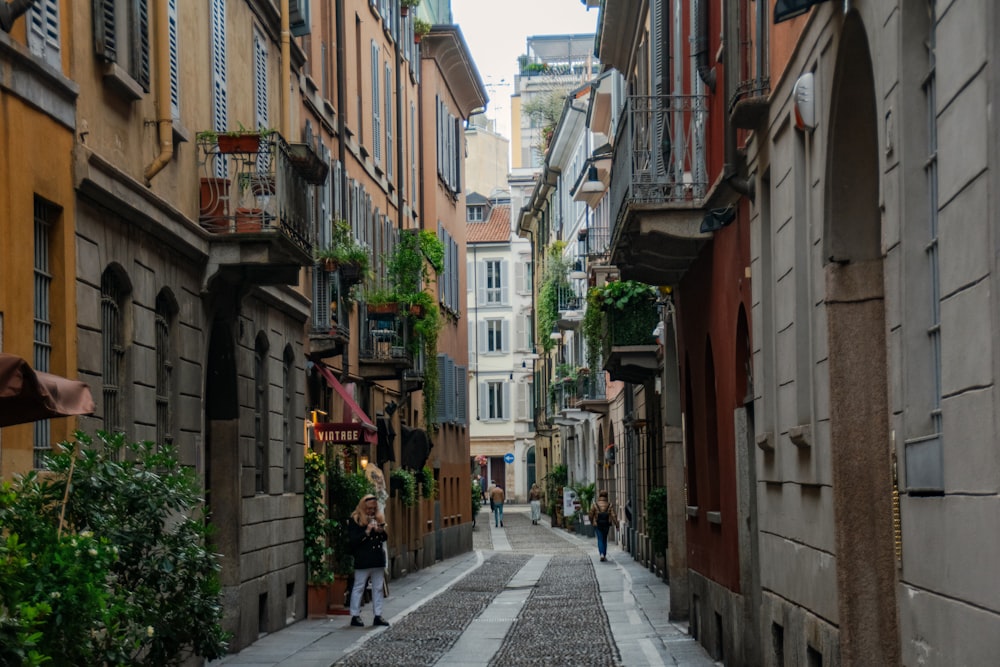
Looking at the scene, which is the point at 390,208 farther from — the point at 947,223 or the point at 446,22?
the point at 947,223

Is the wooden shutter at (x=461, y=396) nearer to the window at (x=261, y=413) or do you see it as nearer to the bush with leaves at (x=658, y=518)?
the bush with leaves at (x=658, y=518)

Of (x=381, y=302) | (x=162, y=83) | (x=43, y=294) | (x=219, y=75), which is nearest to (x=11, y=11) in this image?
(x=43, y=294)

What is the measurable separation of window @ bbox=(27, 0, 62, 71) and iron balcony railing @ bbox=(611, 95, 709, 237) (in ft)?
21.2

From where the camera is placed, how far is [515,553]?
44.8 metres

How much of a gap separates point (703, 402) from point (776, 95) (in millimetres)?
6995

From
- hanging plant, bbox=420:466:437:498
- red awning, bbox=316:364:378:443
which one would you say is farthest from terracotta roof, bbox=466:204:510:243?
red awning, bbox=316:364:378:443

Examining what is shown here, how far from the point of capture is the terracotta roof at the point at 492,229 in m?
90.6

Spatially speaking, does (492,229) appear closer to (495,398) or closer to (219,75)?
(495,398)

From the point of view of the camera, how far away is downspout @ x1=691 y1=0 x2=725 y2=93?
55.8ft

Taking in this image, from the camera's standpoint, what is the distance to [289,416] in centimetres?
2248

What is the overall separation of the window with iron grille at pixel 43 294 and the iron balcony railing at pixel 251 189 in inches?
187

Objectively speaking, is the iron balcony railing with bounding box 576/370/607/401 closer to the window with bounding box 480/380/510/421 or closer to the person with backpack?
the person with backpack

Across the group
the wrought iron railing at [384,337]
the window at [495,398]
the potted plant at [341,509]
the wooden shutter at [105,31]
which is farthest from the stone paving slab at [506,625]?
the window at [495,398]

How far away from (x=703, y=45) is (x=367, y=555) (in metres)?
8.27
